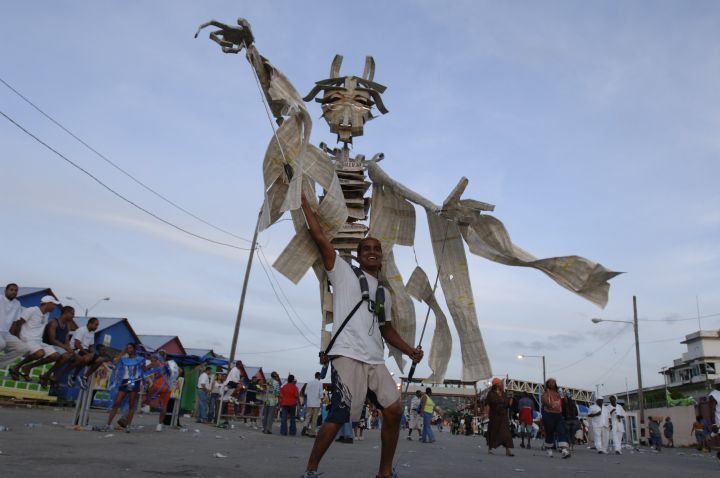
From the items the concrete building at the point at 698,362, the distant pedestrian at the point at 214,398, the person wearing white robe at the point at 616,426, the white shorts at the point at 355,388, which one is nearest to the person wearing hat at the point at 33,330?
the white shorts at the point at 355,388

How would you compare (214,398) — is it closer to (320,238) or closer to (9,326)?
(9,326)

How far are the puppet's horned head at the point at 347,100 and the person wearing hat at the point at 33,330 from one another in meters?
4.87

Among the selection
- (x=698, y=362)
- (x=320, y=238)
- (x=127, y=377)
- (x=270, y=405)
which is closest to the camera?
(x=320, y=238)

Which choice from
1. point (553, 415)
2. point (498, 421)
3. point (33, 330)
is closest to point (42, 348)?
point (33, 330)

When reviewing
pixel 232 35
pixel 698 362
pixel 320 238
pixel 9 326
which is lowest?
pixel 9 326

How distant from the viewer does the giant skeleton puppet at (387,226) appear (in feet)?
15.4

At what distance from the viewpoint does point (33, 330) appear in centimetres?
798

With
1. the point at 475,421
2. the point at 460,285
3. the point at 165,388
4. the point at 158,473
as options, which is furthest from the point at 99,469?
the point at 475,421

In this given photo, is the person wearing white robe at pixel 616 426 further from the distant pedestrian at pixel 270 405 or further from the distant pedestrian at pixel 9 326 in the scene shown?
the distant pedestrian at pixel 9 326

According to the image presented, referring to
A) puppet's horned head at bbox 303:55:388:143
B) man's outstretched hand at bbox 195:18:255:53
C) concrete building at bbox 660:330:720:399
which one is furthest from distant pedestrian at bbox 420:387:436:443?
concrete building at bbox 660:330:720:399

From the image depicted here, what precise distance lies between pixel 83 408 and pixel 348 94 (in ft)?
21.7

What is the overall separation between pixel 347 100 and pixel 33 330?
17.9ft

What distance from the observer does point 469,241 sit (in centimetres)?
519

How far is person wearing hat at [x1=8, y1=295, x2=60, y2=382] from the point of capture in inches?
308
